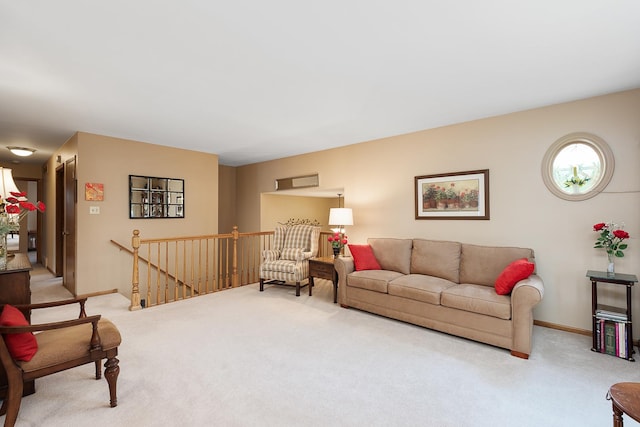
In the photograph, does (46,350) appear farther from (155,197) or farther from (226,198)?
(226,198)

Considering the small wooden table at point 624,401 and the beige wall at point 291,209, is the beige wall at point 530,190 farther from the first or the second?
the beige wall at point 291,209

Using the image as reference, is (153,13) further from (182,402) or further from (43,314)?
(43,314)

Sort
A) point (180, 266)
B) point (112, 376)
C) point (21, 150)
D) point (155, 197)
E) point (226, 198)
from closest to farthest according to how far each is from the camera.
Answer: point (112, 376) → point (155, 197) → point (21, 150) → point (180, 266) → point (226, 198)

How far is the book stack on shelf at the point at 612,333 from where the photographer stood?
2633mm

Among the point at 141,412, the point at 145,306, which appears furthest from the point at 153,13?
the point at 145,306

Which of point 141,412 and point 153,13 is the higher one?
point 153,13

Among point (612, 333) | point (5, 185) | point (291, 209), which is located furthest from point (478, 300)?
point (291, 209)

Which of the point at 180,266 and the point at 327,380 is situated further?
the point at 180,266

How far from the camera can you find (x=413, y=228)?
4.42 m

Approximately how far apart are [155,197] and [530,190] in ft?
18.5

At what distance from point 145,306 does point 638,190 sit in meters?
5.81

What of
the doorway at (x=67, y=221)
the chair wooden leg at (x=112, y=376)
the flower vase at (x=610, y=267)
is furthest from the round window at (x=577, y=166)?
the doorway at (x=67, y=221)

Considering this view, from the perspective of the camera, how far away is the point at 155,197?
5191 millimetres

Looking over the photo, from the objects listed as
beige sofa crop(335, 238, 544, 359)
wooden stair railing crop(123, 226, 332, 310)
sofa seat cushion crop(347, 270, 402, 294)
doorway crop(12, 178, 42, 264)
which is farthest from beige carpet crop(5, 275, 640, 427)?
doorway crop(12, 178, 42, 264)
